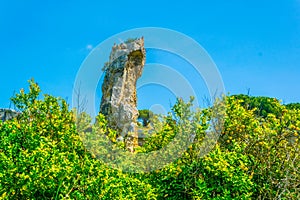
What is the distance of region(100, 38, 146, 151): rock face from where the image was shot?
10.8m

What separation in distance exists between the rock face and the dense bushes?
2106mm

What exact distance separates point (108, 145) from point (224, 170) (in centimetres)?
222

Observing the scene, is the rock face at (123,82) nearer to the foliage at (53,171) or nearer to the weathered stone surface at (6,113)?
the foliage at (53,171)

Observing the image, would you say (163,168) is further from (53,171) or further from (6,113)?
(6,113)

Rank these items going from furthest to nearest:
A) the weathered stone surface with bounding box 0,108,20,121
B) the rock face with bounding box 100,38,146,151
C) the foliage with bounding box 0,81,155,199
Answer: the weathered stone surface with bounding box 0,108,20,121
the rock face with bounding box 100,38,146,151
the foliage with bounding box 0,81,155,199

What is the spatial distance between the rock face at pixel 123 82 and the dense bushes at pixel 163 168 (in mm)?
2106

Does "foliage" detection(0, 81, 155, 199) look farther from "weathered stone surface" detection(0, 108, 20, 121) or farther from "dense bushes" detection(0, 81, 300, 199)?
"weathered stone surface" detection(0, 108, 20, 121)

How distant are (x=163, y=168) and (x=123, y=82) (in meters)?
3.92

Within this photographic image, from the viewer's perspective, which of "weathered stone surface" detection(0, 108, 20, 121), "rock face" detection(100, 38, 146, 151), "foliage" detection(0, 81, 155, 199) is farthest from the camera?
"weathered stone surface" detection(0, 108, 20, 121)

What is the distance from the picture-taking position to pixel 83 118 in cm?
834

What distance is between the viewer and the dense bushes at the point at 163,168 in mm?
6351

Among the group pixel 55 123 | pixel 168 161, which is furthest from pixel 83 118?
pixel 168 161

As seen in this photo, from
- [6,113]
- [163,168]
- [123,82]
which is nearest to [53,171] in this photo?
[163,168]

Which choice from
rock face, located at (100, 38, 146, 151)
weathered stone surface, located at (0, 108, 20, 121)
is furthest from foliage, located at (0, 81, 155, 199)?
weathered stone surface, located at (0, 108, 20, 121)
